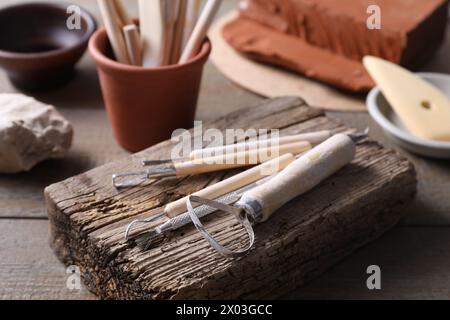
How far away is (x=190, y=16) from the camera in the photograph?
2.30 ft

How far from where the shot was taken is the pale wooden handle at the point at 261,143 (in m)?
0.62

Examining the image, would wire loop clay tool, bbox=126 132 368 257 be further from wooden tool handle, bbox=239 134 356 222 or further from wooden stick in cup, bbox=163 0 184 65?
wooden stick in cup, bbox=163 0 184 65

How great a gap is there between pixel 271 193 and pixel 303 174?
0.04 meters

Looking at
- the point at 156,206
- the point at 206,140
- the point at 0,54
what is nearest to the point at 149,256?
the point at 156,206

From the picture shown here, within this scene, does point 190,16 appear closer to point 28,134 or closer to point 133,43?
point 133,43

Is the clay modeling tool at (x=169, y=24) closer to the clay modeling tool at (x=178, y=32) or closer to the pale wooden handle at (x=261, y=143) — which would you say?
the clay modeling tool at (x=178, y=32)

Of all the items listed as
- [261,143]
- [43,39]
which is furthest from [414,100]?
[43,39]

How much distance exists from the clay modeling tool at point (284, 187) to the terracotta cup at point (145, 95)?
153mm

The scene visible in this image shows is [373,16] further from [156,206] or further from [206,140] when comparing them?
[156,206]

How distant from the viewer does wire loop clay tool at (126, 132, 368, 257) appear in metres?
0.54

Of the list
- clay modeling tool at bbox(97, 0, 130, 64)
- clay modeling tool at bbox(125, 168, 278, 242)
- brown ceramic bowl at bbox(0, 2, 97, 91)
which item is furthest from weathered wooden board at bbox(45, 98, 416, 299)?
brown ceramic bowl at bbox(0, 2, 97, 91)

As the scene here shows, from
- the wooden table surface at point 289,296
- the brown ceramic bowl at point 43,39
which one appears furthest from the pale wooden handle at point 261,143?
the brown ceramic bowl at point 43,39

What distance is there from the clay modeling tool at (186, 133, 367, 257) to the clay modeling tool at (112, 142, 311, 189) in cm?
3

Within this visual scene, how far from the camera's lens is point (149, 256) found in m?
0.52
